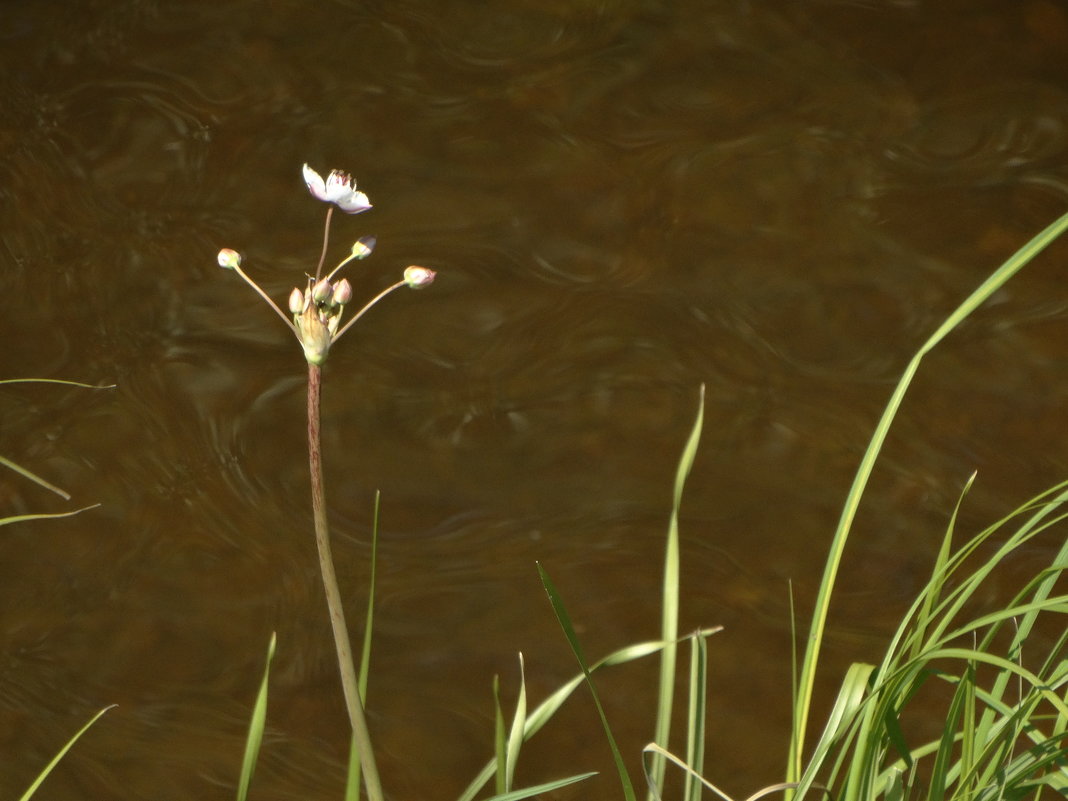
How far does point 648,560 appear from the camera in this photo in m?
0.77

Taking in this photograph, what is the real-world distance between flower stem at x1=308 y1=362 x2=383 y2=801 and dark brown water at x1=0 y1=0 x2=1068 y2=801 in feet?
1.31

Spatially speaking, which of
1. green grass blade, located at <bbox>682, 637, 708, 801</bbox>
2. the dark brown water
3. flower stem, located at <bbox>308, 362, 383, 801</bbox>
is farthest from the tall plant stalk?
the dark brown water

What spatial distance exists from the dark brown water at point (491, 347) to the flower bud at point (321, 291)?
1.52 ft

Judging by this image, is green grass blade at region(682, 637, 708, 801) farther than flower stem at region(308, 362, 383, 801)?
Yes

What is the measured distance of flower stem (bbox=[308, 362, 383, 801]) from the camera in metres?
0.32

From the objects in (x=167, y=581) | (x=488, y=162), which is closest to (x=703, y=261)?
(x=488, y=162)

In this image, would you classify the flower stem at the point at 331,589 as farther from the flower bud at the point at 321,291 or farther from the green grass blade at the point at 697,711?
the green grass blade at the point at 697,711

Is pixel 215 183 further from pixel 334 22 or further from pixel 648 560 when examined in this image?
pixel 648 560

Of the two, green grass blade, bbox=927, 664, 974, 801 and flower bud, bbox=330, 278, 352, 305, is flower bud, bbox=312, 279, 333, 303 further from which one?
green grass blade, bbox=927, 664, 974, 801

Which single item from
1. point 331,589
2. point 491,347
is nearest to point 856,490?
point 331,589

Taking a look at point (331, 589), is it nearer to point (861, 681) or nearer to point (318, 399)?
point (318, 399)

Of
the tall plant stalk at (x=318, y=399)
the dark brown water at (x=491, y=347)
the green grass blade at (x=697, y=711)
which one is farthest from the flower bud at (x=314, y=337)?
the dark brown water at (x=491, y=347)

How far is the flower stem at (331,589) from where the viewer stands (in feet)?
1.06

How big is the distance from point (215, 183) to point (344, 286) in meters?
0.56
